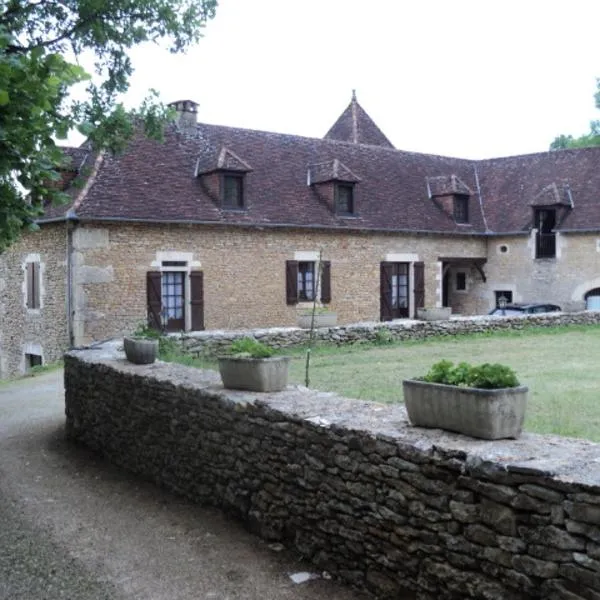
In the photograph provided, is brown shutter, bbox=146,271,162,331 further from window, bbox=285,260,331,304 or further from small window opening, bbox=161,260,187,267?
window, bbox=285,260,331,304

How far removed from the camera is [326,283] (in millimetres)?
22016

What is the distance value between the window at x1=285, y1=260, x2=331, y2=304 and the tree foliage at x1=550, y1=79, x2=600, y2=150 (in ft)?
79.5

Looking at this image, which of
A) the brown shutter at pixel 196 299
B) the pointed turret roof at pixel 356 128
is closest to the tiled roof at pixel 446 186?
the pointed turret roof at pixel 356 128

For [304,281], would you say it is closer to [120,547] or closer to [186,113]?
[186,113]

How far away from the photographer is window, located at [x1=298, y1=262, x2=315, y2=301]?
859 inches

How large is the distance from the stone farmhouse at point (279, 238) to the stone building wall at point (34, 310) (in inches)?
2.5

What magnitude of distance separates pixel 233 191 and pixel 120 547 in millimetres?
15581

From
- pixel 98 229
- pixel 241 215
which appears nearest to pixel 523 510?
pixel 98 229

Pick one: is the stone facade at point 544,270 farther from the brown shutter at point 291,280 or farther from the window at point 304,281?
the brown shutter at point 291,280

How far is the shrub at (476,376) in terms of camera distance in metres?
4.41

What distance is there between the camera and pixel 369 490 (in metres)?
4.87

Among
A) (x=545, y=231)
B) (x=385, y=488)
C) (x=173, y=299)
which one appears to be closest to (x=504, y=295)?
(x=545, y=231)

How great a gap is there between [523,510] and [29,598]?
3.52 meters

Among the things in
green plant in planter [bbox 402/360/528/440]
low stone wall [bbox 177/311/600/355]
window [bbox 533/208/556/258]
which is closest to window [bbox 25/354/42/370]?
low stone wall [bbox 177/311/600/355]
